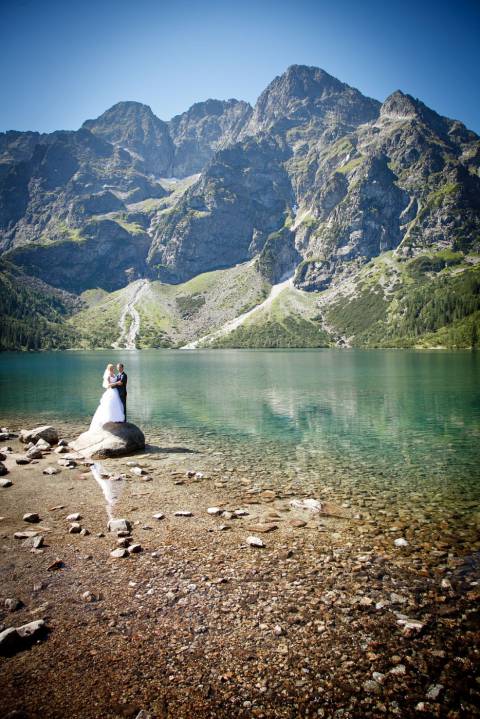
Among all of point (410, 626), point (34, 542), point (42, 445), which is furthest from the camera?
point (42, 445)

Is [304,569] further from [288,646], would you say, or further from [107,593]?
[107,593]

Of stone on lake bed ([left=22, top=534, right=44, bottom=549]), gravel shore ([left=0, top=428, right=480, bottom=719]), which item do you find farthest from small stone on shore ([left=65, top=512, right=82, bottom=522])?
stone on lake bed ([left=22, top=534, right=44, bottom=549])

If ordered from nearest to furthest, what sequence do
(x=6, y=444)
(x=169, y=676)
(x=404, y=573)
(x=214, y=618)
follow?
(x=169, y=676), (x=214, y=618), (x=404, y=573), (x=6, y=444)

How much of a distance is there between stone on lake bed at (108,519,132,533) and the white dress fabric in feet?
40.5

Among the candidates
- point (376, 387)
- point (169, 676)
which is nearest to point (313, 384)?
point (376, 387)

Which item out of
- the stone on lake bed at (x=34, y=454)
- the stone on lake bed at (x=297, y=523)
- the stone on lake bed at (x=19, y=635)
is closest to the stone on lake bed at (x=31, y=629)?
the stone on lake bed at (x=19, y=635)

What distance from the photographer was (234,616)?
8.81m

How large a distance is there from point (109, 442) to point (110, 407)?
2181 millimetres

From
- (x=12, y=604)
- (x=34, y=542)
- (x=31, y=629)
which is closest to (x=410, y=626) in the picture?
(x=31, y=629)

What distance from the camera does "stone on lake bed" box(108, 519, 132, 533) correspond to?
531 inches

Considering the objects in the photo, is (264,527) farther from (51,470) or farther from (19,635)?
(51,470)

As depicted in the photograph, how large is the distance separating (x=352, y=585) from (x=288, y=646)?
9.53 feet

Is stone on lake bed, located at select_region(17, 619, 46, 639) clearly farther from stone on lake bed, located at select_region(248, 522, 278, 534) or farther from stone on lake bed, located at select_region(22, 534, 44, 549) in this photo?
stone on lake bed, located at select_region(248, 522, 278, 534)

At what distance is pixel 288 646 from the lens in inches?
309
